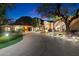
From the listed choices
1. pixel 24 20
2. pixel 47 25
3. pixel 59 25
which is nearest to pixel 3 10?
pixel 24 20

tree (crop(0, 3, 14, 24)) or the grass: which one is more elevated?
tree (crop(0, 3, 14, 24))

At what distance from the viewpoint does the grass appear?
2.03m

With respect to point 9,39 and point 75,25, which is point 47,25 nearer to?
point 75,25

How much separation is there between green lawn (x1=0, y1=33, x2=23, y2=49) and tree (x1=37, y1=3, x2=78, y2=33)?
1.13 feet

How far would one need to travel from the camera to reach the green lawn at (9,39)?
2032 millimetres

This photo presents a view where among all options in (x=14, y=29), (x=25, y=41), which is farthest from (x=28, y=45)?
(x=14, y=29)

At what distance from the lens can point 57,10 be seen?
2.07 meters

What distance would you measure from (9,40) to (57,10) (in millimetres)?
580

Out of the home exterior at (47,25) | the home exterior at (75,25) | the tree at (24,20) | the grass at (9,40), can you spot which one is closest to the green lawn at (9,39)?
the grass at (9,40)

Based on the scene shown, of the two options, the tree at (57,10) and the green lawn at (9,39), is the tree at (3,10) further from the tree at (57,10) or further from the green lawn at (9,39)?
the tree at (57,10)

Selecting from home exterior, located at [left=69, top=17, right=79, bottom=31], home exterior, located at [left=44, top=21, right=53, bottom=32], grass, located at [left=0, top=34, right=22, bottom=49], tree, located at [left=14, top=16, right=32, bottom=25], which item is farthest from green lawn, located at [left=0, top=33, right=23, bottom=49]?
home exterior, located at [left=69, top=17, right=79, bottom=31]

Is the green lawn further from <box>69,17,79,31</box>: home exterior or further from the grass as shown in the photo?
<box>69,17,79,31</box>: home exterior

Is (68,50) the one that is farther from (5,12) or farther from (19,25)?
(5,12)

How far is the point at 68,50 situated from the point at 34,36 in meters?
0.38
